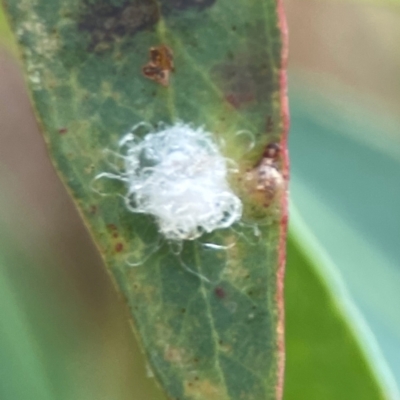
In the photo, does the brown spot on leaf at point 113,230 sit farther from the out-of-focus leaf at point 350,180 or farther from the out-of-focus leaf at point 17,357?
the out-of-focus leaf at point 350,180

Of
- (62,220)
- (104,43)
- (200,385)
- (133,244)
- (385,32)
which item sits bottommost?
(200,385)

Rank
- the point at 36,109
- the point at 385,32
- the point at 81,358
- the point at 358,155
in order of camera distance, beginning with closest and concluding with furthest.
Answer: the point at 36,109 → the point at 81,358 → the point at 358,155 → the point at 385,32

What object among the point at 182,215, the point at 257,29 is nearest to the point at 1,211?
the point at 182,215

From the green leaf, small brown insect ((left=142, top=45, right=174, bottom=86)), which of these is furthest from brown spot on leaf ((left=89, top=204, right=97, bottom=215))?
small brown insect ((left=142, top=45, right=174, bottom=86))

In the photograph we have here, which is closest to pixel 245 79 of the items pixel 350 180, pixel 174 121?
pixel 174 121

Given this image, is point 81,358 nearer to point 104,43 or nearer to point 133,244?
point 133,244

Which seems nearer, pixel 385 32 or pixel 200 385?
pixel 200 385

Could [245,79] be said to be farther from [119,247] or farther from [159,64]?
[119,247]
